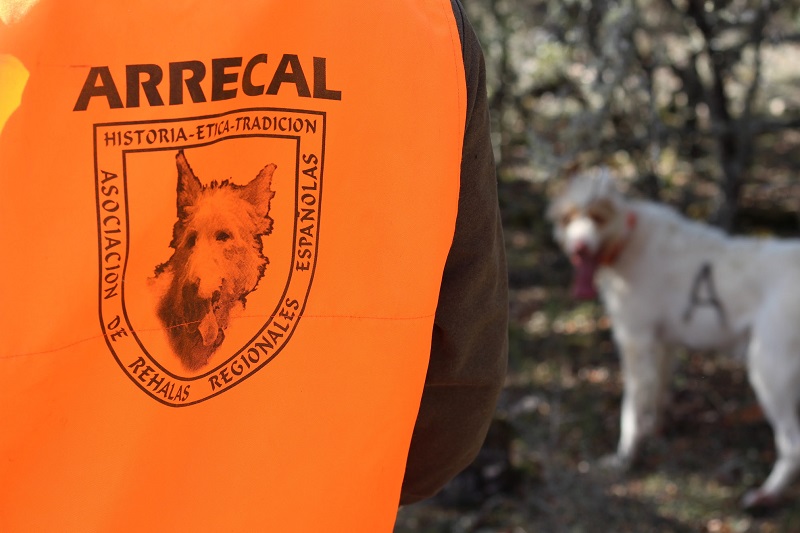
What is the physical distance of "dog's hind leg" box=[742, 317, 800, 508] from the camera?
193 inches

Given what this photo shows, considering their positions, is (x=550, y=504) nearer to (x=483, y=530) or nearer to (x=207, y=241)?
(x=483, y=530)

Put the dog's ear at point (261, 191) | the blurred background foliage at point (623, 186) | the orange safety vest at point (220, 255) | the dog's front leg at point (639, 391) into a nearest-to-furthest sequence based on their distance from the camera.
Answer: the orange safety vest at point (220, 255) < the dog's ear at point (261, 191) < the blurred background foliage at point (623, 186) < the dog's front leg at point (639, 391)

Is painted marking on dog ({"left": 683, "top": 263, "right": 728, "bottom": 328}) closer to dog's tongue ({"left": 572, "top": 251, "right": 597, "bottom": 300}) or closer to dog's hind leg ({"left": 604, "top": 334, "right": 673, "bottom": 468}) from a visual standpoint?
dog's hind leg ({"left": 604, "top": 334, "right": 673, "bottom": 468})

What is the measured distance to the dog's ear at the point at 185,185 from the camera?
1.17 meters

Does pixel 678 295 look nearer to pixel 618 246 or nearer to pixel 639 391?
pixel 618 246

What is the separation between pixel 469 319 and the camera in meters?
1.51

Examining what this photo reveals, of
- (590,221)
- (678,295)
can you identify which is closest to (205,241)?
(590,221)

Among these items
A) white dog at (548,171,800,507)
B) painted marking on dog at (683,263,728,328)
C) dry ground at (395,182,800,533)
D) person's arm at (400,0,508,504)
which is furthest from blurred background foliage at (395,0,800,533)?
person's arm at (400,0,508,504)

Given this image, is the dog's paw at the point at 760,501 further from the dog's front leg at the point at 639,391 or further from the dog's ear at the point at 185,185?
the dog's ear at the point at 185,185

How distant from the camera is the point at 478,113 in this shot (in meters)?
A: 1.43

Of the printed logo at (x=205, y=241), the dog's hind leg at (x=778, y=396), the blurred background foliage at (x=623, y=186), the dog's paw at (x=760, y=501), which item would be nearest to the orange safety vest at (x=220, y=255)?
the printed logo at (x=205, y=241)

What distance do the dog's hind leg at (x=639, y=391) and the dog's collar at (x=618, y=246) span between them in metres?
0.49

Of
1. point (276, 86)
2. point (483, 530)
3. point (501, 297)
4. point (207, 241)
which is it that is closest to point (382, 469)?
point (501, 297)

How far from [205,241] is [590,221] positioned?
4.33m
